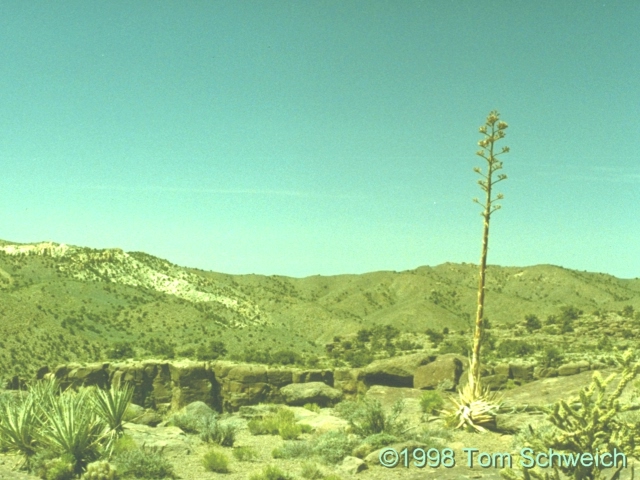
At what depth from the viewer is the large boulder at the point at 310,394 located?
70.5 feet

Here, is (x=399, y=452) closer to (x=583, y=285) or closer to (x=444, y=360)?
(x=444, y=360)

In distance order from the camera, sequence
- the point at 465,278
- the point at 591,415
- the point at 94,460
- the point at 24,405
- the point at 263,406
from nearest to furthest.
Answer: the point at 591,415 < the point at 94,460 < the point at 24,405 < the point at 263,406 < the point at 465,278

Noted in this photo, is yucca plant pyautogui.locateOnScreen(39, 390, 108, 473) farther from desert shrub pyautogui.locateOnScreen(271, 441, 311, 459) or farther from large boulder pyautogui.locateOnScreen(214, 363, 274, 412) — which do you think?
large boulder pyautogui.locateOnScreen(214, 363, 274, 412)

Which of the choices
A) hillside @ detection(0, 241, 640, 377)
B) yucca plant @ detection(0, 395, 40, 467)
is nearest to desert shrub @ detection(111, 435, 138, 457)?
yucca plant @ detection(0, 395, 40, 467)

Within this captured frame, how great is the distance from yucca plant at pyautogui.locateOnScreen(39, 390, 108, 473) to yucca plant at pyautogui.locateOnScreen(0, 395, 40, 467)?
11.4 inches

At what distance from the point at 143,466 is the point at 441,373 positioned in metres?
14.4

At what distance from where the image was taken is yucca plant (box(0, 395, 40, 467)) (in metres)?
11.8

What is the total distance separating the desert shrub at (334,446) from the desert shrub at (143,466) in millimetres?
3122

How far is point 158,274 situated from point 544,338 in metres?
56.5

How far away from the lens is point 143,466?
10586 mm

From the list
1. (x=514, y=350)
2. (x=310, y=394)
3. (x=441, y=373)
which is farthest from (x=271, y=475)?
(x=514, y=350)

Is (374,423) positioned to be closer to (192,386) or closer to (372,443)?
(372,443)

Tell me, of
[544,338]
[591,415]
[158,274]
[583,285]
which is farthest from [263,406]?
[583,285]

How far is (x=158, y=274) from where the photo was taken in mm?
81250
